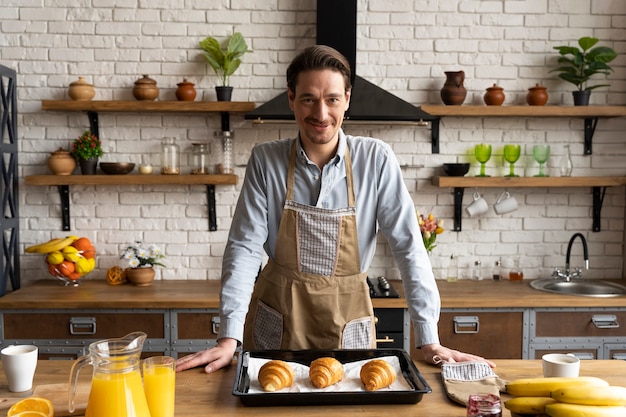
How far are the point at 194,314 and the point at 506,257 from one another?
6.60 feet

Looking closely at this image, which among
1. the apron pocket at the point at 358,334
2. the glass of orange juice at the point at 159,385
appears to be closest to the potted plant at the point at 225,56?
the apron pocket at the point at 358,334

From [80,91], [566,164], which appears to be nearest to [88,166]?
[80,91]

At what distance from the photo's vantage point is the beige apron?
7.27 feet

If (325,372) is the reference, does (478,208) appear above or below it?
above

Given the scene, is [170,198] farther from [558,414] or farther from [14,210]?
[558,414]

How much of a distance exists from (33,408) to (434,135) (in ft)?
10.1

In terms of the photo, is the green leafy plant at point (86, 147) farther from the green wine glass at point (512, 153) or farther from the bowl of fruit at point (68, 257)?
the green wine glass at point (512, 153)

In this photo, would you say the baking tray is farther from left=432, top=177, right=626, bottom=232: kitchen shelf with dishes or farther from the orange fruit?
left=432, top=177, right=626, bottom=232: kitchen shelf with dishes

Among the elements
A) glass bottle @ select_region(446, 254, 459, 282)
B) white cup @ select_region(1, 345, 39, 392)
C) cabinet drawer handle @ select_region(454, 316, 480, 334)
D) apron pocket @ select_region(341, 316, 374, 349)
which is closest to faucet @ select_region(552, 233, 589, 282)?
glass bottle @ select_region(446, 254, 459, 282)

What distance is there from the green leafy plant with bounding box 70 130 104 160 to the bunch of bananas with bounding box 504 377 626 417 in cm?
304

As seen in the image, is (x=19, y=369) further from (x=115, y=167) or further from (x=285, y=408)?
(x=115, y=167)

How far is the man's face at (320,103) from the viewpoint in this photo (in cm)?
199

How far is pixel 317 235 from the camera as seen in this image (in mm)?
2250

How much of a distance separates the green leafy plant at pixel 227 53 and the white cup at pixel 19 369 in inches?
96.5
